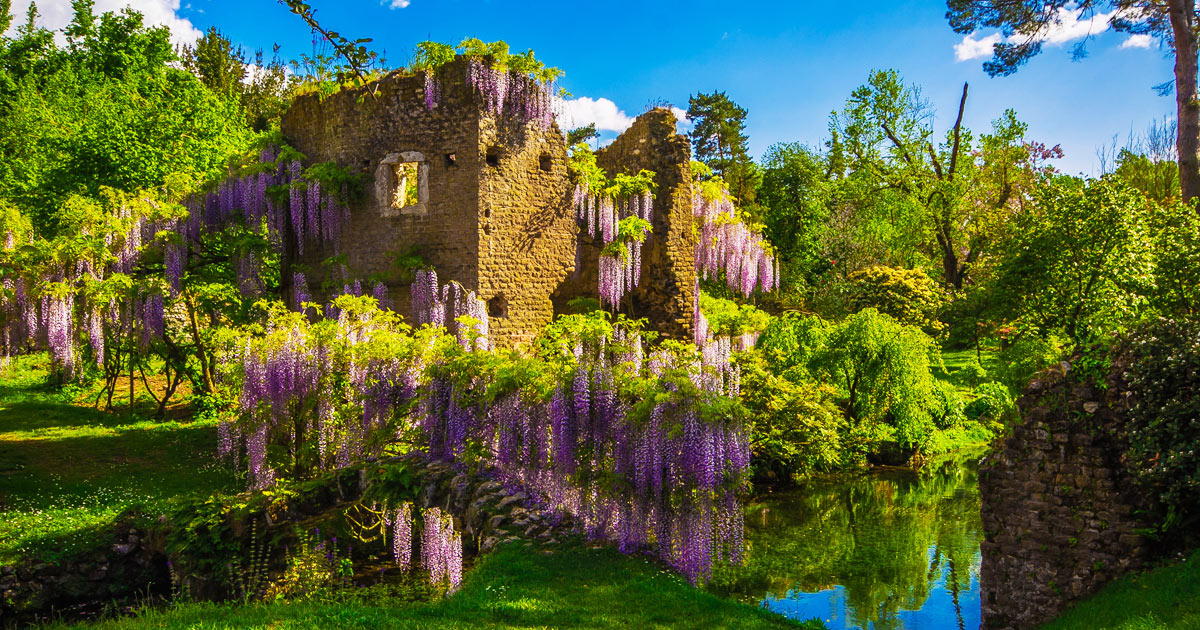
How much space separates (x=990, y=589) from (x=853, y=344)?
26.7 ft

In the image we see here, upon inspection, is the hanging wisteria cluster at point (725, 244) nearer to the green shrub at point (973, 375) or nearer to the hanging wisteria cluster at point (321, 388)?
the green shrub at point (973, 375)

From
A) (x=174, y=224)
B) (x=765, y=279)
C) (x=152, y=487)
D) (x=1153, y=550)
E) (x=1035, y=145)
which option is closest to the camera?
(x=1153, y=550)

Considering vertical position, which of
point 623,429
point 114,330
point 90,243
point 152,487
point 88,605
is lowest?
point 88,605

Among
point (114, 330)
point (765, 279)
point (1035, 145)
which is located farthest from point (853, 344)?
point (1035, 145)

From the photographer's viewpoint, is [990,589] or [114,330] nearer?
[990,589]

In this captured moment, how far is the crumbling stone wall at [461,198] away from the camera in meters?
13.3

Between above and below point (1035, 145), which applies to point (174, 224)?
below

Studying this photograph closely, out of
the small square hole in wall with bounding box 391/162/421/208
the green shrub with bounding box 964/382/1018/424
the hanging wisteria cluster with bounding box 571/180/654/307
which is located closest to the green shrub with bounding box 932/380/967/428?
the green shrub with bounding box 964/382/1018/424

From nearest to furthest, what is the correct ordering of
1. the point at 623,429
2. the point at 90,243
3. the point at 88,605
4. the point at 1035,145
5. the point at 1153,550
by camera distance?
the point at 1153,550 < the point at 623,429 < the point at 88,605 < the point at 90,243 < the point at 1035,145

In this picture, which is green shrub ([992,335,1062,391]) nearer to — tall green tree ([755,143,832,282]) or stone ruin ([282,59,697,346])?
stone ruin ([282,59,697,346])

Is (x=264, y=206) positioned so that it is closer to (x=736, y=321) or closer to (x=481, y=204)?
(x=481, y=204)

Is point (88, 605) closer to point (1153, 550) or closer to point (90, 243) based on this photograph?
point (90, 243)

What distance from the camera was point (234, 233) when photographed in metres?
14.3

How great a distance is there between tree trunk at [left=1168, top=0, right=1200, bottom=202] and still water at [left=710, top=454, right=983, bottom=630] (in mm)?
6490
